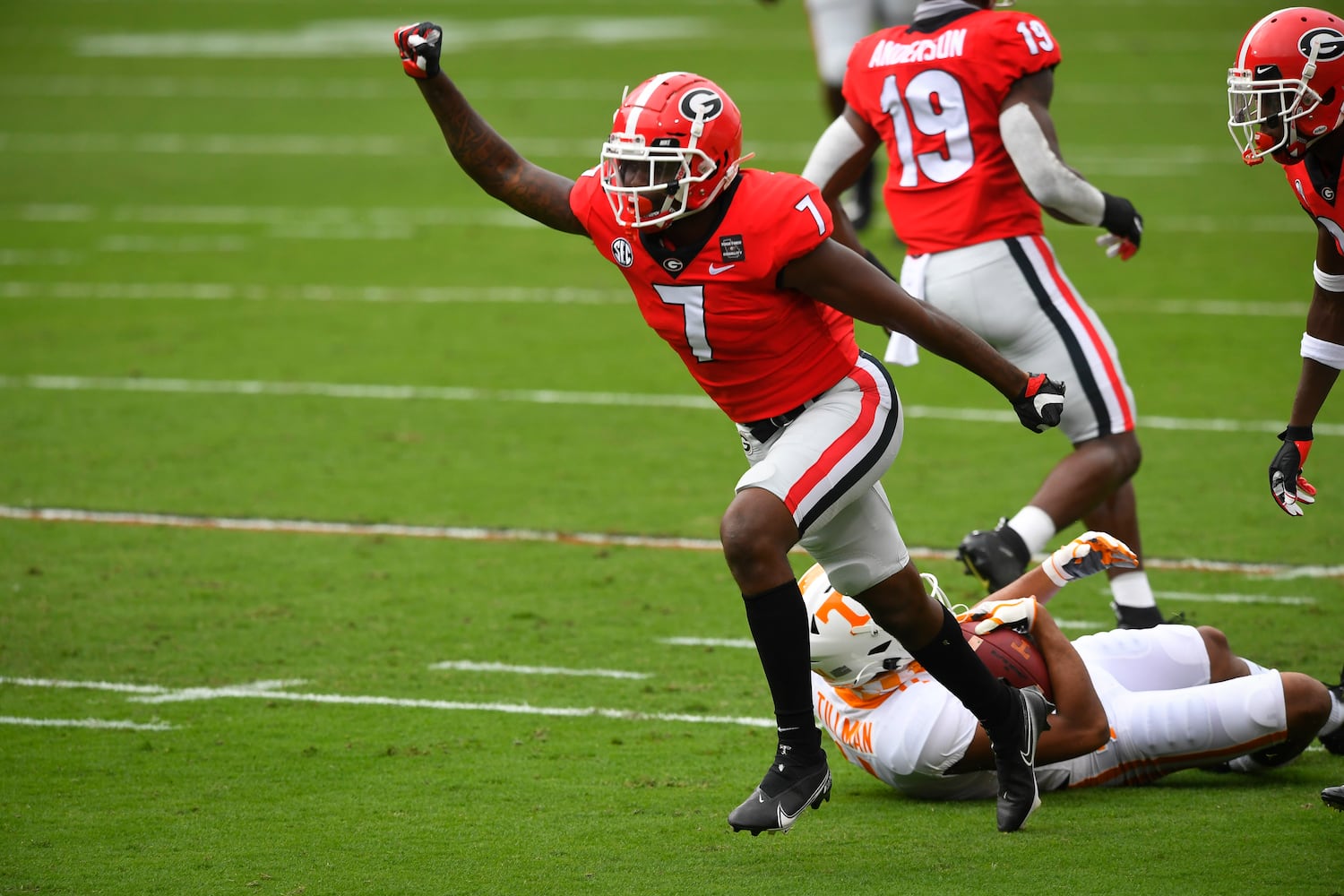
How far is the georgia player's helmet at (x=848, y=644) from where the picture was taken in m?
4.44

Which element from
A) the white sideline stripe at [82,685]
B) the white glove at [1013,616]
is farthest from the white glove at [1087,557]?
the white sideline stripe at [82,685]

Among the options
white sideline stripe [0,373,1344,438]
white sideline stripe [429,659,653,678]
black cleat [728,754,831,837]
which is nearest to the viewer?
black cleat [728,754,831,837]

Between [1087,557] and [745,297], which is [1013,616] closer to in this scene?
[1087,557]

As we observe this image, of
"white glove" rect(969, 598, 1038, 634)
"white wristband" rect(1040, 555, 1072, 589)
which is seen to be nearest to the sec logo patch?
"white glove" rect(969, 598, 1038, 634)

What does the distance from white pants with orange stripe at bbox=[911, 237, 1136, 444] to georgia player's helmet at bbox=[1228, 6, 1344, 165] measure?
123 cm

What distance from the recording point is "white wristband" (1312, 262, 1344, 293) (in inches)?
187

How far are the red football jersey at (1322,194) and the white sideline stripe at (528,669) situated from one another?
100 inches

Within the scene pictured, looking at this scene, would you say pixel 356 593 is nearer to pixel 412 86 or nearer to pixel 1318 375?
pixel 1318 375

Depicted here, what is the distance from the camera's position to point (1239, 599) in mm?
6262

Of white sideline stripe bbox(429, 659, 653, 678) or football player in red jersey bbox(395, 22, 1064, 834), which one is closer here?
football player in red jersey bbox(395, 22, 1064, 834)

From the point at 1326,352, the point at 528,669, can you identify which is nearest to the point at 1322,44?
the point at 1326,352

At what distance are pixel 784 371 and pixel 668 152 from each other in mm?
634

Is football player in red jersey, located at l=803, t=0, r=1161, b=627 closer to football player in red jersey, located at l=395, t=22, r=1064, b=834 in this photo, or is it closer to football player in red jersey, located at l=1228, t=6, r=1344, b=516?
football player in red jersey, located at l=1228, t=6, r=1344, b=516

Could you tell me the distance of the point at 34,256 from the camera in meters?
13.3
